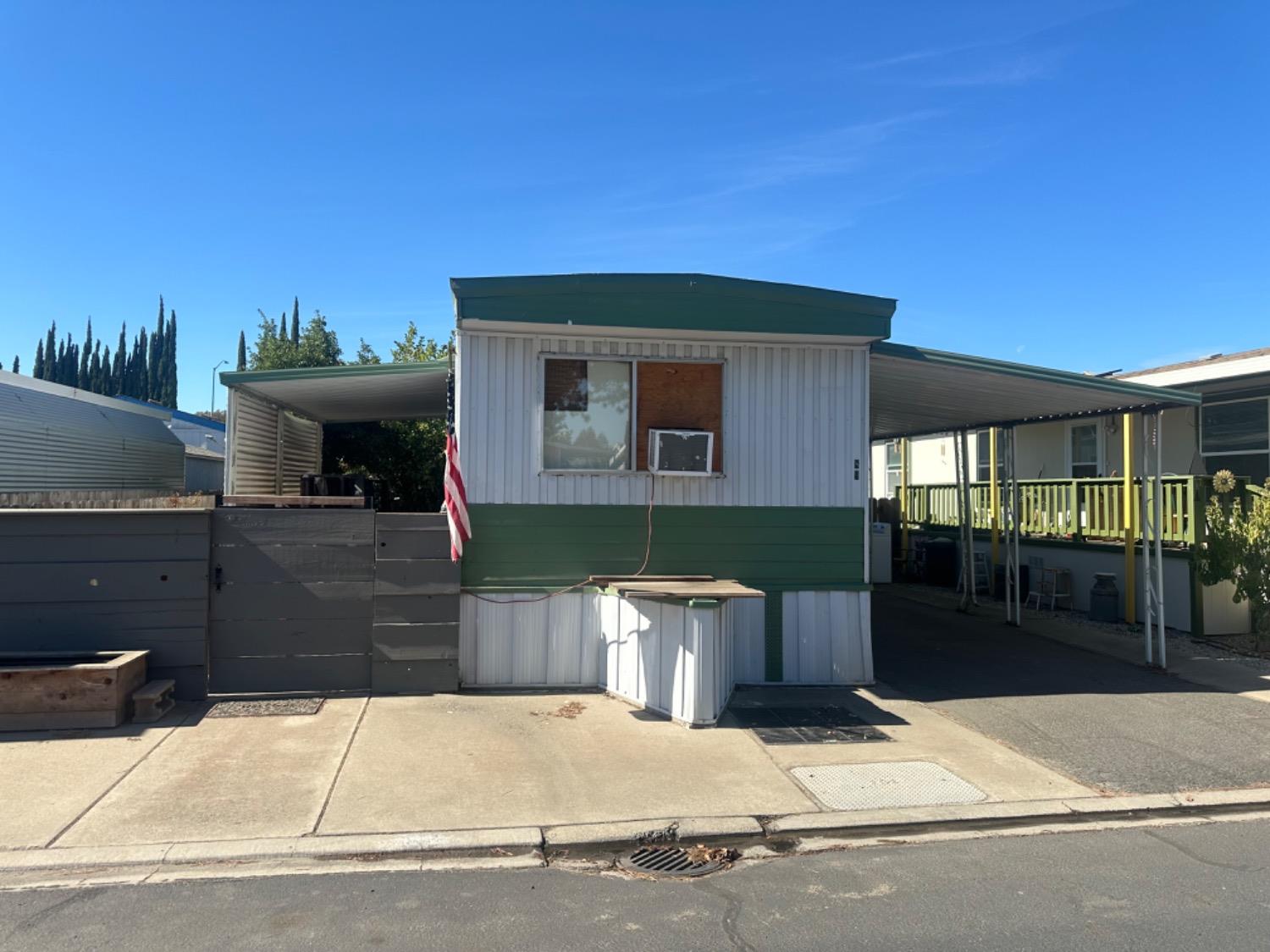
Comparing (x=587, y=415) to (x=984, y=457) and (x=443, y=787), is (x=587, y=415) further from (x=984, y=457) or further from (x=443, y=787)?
(x=984, y=457)

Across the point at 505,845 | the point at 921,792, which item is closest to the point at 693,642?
the point at 921,792

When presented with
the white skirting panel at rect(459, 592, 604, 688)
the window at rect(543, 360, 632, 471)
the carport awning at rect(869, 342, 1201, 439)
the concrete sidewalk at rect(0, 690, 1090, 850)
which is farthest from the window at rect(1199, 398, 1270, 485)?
the white skirting panel at rect(459, 592, 604, 688)

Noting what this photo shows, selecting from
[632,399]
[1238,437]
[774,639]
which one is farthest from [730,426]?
[1238,437]

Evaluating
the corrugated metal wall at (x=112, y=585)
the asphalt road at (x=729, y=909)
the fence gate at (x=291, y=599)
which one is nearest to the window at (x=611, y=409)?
the fence gate at (x=291, y=599)

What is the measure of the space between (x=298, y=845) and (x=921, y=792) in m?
3.76

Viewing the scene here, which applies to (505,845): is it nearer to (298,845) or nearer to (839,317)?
(298,845)

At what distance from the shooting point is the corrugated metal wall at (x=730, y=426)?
800 centimetres

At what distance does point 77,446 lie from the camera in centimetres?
1343

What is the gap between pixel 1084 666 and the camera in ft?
31.1

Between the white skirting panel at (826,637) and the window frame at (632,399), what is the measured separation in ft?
5.04

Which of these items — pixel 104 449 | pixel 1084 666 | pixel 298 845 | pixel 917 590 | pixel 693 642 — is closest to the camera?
pixel 298 845

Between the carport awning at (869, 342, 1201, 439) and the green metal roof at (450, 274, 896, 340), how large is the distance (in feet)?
2.08

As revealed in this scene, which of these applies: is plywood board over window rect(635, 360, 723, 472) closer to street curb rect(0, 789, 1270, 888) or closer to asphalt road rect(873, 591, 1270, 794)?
asphalt road rect(873, 591, 1270, 794)

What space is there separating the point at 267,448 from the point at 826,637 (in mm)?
7051
